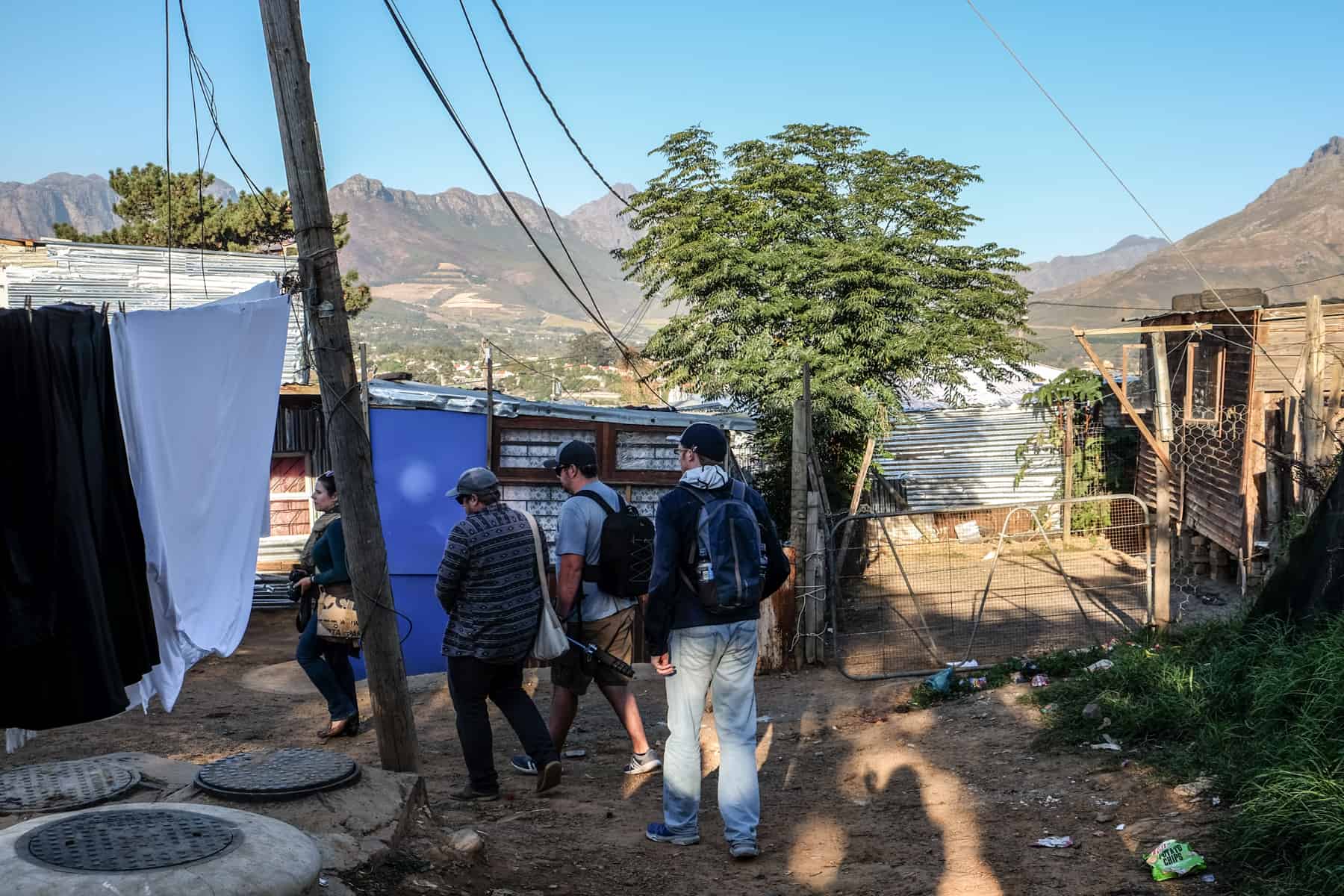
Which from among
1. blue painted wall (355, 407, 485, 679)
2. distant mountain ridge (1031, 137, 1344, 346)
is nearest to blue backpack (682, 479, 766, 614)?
blue painted wall (355, 407, 485, 679)

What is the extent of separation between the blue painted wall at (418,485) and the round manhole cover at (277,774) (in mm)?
5650

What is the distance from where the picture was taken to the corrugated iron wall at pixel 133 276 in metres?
17.2

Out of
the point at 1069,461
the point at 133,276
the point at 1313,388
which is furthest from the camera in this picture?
the point at 1069,461

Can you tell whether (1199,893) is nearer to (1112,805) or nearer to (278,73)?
(1112,805)

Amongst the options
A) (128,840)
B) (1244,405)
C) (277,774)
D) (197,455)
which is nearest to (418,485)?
(277,774)

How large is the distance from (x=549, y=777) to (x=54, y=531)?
3114 millimetres

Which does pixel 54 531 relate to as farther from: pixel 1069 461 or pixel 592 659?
pixel 1069 461

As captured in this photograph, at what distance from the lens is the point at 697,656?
5105 millimetres

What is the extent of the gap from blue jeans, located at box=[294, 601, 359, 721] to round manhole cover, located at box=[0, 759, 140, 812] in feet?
6.44

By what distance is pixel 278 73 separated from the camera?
4.99m

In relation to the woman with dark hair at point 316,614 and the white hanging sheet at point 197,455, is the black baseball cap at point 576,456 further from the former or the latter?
the white hanging sheet at point 197,455

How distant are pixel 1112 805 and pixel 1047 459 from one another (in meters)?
16.2

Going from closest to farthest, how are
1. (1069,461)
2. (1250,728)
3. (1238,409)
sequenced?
(1250,728)
(1238,409)
(1069,461)

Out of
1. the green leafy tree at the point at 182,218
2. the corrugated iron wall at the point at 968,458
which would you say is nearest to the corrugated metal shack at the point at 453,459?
the corrugated iron wall at the point at 968,458
